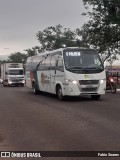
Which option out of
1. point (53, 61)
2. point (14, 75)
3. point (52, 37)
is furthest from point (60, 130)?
point (52, 37)

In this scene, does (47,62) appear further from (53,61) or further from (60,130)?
(60,130)

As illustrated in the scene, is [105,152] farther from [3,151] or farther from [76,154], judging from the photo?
[3,151]

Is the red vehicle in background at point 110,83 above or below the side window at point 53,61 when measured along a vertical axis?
below

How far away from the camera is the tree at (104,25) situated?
39.0 metres

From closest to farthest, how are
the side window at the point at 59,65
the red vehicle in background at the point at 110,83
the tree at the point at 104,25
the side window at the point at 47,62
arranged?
A: the side window at the point at 59,65, the side window at the point at 47,62, the red vehicle in background at the point at 110,83, the tree at the point at 104,25

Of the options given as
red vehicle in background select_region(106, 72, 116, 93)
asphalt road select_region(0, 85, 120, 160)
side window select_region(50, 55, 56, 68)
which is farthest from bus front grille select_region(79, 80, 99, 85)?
red vehicle in background select_region(106, 72, 116, 93)

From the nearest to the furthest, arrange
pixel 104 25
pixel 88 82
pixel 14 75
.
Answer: pixel 88 82 → pixel 104 25 → pixel 14 75

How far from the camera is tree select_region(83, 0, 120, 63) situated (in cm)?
3897

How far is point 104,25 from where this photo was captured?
4081 cm

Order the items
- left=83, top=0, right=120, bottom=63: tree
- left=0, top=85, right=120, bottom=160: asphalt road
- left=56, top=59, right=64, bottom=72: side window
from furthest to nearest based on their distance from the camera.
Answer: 1. left=83, top=0, right=120, bottom=63: tree
2. left=56, top=59, right=64, bottom=72: side window
3. left=0, top=85, right=120, bottom=160: asphalt road

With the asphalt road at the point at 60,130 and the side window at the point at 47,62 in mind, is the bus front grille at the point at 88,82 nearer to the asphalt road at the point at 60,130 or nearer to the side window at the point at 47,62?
the side window at the point at 47,62

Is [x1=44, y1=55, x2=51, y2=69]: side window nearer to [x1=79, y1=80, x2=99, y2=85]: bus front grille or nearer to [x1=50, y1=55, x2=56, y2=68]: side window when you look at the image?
[x1=50, y1=55, x2=56, y2=68]: side window

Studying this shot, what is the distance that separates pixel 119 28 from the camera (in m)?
39.1

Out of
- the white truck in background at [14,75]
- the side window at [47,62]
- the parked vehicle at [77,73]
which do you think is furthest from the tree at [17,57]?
the parked vehicle at [77,73]
